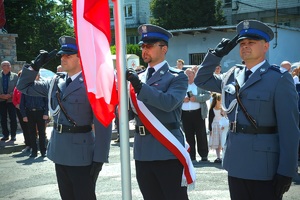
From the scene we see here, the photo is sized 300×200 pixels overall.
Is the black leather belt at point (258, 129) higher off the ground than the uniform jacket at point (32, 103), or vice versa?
the black leather belt at point (258, 129)

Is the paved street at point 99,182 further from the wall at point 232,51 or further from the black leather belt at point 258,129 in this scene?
the wall at point 232,51

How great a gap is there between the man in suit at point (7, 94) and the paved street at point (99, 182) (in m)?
2.63

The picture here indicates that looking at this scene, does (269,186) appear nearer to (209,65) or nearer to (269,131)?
(269,131)

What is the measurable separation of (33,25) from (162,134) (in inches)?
1193

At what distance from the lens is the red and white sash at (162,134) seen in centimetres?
407

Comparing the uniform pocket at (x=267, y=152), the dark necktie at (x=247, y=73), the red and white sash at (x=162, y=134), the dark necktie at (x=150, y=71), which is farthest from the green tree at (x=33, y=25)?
the uniform pocket at (x=267, y=152)

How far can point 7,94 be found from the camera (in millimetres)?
12062

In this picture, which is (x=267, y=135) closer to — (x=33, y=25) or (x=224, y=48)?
(x=224, y=48)

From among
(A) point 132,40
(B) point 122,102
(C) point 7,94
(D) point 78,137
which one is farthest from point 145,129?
(A) point 132,40

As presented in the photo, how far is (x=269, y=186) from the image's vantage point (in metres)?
3.64

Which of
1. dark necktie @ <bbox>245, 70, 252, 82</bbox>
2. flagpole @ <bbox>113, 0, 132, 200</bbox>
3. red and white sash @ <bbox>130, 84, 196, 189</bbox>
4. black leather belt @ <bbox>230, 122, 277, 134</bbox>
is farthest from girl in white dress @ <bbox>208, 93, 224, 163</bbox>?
flagpole @ <bbox>113, 0, 132, 200</bbox>

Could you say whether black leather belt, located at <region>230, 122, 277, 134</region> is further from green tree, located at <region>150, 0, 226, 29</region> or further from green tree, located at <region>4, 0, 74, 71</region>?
green tree, located at <region>150, 0, 226, 29</region>

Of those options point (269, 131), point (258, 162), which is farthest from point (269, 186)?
point (269, 131)

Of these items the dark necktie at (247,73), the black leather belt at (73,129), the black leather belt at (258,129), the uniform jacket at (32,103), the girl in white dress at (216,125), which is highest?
the dark necktie at (247,73)
